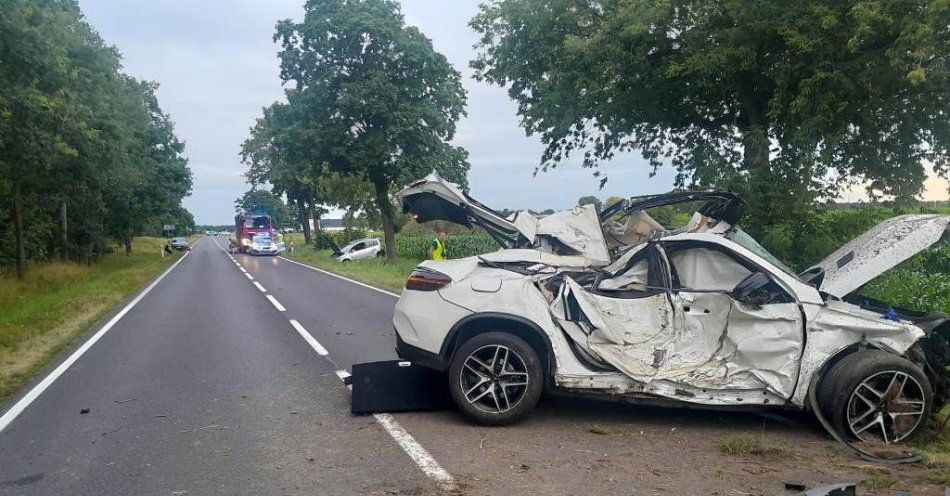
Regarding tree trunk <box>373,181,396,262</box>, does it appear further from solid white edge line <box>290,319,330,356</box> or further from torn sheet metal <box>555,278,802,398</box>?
torn sheet metal <box>555,278,802,398</box>

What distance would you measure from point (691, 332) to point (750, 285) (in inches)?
23.2

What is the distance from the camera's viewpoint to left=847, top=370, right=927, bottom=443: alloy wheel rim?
17.5 feet

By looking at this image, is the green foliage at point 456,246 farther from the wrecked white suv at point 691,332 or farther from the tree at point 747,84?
the wrecked white suv at point 691,332

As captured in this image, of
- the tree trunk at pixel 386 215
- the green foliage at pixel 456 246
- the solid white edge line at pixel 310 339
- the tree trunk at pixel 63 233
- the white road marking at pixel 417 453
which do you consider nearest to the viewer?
the white road marking at pixel 417 453

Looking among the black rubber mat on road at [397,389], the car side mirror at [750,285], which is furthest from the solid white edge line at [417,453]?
the car side mirror at [750,285]

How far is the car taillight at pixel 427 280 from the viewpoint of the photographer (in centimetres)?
611

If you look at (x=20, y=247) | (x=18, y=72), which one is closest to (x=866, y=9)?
(x=18, y=72)

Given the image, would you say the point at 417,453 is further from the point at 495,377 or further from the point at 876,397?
the point at 876,397

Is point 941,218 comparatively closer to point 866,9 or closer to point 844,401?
point 844,401

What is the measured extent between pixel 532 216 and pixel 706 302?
2.11 m

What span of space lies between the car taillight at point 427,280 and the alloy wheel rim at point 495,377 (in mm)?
687

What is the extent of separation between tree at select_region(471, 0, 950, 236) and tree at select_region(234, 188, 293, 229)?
122m

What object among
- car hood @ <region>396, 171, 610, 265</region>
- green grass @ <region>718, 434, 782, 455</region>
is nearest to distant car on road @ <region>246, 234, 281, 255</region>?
car hood @ <region>396, 171, 610, 265</region>

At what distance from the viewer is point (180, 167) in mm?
54281
